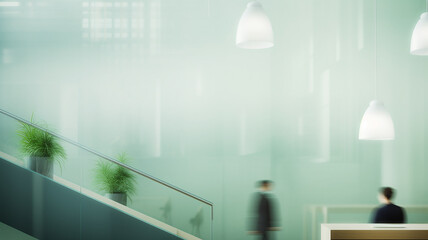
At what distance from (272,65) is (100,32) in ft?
8.45

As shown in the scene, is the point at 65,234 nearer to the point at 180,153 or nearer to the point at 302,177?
the point at 180,153

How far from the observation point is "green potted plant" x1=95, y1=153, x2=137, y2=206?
582 centimetres

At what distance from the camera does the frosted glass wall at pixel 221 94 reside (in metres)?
5.99

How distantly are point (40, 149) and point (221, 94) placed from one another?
8.66 feet

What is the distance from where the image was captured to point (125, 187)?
5.86m

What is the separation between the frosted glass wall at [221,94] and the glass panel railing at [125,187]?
152mm

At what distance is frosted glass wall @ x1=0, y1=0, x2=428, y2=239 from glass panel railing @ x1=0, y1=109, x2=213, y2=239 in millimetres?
152

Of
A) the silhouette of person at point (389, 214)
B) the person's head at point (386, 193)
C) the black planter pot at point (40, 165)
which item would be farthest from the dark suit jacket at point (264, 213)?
the black planter pot at point (40, 165)

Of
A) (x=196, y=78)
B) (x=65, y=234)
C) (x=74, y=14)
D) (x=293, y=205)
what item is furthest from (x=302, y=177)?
(x=74, y=14)

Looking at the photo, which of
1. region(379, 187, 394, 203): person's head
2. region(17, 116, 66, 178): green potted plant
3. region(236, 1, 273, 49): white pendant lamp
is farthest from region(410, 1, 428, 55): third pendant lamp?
region(17, 116, 66, 178): green potted plant

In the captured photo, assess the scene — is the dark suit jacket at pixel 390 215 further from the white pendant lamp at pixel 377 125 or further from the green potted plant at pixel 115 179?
the green potted plant at pixel 115 179

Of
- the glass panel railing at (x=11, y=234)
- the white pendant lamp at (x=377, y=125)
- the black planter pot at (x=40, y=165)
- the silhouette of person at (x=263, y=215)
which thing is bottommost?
the glass panel railing at (x=11, y=234)

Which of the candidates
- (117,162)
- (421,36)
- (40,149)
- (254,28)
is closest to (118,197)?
(117,162)

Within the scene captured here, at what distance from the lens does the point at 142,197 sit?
588 cm
